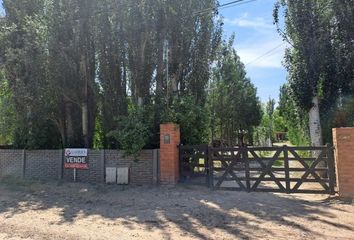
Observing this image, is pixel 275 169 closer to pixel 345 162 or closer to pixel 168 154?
pixel 345 162

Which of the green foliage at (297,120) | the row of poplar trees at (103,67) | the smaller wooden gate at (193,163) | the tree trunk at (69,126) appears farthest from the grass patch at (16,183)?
the green foliage at (297,120)

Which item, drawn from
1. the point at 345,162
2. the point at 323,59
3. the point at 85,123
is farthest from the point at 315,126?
the point at 85,123

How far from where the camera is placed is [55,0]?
49.9 ft

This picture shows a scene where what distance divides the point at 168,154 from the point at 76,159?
4.20 metres

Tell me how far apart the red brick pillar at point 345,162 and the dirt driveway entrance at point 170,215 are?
43 centimetres

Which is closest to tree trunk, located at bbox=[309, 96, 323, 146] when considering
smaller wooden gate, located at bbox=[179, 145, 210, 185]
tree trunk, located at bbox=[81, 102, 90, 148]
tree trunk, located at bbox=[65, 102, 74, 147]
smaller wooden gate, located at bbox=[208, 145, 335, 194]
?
smaller wooden gate, located at bbox=[208, 145, 335, 194]

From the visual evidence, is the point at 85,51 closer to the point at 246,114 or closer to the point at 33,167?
the point at 33,167

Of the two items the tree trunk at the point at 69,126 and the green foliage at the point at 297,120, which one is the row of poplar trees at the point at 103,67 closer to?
the tree trunk at the point at 69,126

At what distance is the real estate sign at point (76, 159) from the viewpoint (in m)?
14.9

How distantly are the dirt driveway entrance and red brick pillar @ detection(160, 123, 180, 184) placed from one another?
60cm

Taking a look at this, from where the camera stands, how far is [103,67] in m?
15.5

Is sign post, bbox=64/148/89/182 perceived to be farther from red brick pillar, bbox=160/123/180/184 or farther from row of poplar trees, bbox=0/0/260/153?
red brick pillar, bbox=160/123/180/184

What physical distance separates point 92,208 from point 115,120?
18.1ft

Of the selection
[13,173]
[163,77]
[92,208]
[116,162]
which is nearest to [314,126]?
[163,77]
